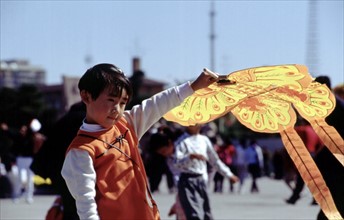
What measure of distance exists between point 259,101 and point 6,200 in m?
13.9

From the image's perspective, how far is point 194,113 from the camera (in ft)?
16.9

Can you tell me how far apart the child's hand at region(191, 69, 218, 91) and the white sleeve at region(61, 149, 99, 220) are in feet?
2.40

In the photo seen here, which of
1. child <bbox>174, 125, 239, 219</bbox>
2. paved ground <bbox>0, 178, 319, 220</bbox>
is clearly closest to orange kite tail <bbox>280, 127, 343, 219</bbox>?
child <bbox>174, 125, 239, 219</bbox>

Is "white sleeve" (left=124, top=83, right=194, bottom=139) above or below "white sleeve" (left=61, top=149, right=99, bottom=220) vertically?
above

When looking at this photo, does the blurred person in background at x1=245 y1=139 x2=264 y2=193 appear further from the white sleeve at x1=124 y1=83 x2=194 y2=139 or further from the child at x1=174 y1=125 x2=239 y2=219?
the white sleeve at x1=124 y1=83 x2=194 y2=139

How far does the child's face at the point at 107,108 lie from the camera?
13.4ft

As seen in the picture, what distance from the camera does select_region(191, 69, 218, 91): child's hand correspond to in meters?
4.37

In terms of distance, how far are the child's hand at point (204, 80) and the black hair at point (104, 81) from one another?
1.31 ft

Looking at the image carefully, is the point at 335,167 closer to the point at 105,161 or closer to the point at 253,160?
the point at 105,161

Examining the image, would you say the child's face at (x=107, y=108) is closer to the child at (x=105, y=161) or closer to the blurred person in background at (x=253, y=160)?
the child at (x=105, y=161)

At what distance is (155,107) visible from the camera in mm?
4465

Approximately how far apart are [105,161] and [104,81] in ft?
1.27

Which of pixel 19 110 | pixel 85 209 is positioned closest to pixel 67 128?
pixel 85 209

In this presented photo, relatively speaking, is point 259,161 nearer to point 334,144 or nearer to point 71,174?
point 334,144
